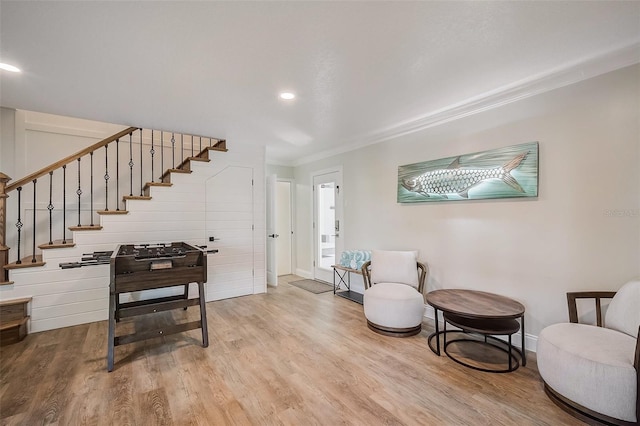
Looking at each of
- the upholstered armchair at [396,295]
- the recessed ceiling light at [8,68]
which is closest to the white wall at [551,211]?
the upholstered armchair at [396,295]

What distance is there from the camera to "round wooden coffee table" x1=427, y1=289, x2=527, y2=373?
2279 millimetres

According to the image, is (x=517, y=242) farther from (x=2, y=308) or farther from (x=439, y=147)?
(x=2, y=308)

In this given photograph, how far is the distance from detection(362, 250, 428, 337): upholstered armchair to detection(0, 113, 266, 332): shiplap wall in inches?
87.6

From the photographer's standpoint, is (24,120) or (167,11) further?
(24,120)

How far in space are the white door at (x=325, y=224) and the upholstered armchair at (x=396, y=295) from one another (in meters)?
1.58

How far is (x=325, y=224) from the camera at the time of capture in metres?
5.41

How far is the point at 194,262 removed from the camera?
9.20ft

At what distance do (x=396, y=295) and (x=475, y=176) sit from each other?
156 cm

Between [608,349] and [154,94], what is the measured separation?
13.7ft

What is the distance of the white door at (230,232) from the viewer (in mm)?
4355

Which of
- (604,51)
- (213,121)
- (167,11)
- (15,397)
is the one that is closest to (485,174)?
(604,51)

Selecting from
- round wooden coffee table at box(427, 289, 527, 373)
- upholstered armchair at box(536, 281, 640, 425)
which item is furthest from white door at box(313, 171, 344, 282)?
upholstered armchair at box(536, 281, 640, 425)

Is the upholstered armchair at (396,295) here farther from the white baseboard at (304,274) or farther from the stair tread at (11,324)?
the stair tread at (11,324)

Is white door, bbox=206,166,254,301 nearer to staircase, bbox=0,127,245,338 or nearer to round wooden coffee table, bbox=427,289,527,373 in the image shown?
staircase, bbox=0,127,245,338
